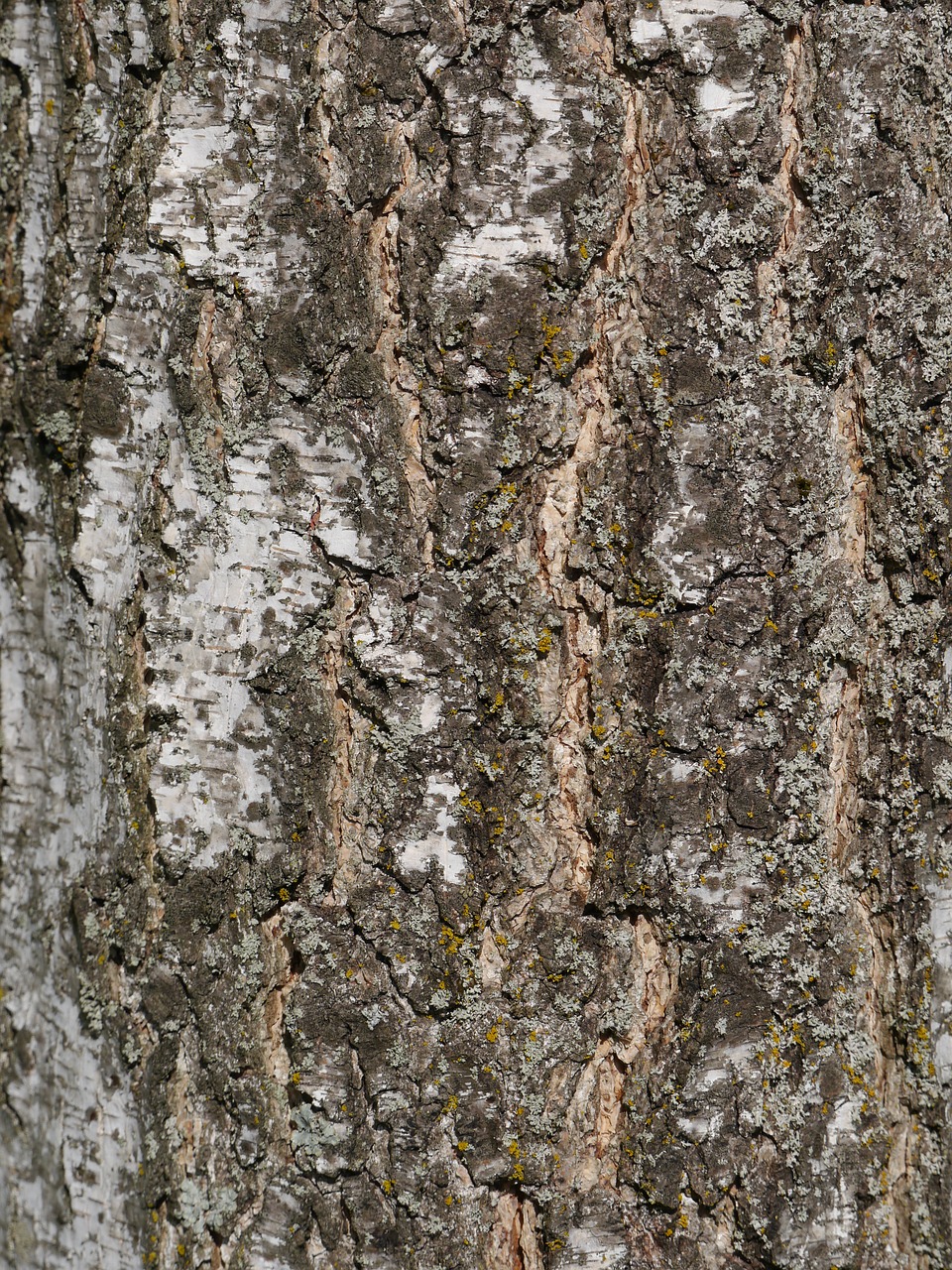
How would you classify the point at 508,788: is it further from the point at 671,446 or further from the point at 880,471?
the point at 880,471

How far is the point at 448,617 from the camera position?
129cm

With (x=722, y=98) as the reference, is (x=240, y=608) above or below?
below

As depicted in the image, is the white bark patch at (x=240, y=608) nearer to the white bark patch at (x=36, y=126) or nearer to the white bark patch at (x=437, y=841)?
the white bark patch at (x=437, y=841)

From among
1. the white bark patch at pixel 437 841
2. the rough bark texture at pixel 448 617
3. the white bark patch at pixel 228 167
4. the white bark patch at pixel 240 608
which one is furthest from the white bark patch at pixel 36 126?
the white bark patch at pixel 437 841

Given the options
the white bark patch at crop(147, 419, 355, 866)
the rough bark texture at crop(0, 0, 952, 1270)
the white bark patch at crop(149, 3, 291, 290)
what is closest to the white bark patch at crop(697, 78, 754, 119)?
the rough bark texture at crop(0, 0, 952, 1270)

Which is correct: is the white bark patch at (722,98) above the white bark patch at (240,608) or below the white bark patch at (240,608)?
above

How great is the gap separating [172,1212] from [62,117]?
1.64 m

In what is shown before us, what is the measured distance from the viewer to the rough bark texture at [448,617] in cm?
127

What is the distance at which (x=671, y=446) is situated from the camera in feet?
4.21

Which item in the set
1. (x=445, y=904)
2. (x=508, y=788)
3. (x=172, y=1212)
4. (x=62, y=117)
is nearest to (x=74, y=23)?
(x=62, y=117)

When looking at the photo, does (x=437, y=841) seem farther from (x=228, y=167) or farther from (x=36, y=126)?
(x=36, y=126)

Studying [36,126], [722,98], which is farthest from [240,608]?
[722,98]

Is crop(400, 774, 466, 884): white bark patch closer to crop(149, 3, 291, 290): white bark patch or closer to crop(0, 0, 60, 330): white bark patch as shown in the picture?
crop(149, 3, 291, 290): white bark patch

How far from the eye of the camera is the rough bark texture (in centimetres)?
127
